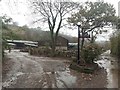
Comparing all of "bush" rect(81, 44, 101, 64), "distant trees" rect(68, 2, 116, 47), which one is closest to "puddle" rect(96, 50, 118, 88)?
"bush" rect(81, 44, 101, 64)

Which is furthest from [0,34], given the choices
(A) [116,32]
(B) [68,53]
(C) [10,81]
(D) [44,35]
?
(D) [44,35]

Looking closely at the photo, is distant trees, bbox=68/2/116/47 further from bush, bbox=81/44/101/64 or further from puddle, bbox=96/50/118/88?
bush, bbox=81/44/101/64

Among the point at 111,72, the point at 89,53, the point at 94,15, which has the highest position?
the point at 94,15

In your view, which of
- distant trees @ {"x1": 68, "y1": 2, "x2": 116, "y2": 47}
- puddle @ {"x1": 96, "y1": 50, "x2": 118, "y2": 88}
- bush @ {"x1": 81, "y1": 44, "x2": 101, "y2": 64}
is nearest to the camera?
puddle @ {"x1": 96, "y1": 50, "x2": 118, "y2": 88}

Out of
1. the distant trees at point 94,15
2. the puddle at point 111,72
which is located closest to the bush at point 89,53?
the puddle at point 111,72

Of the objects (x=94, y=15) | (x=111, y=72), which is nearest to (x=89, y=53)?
(x=111, y=72)

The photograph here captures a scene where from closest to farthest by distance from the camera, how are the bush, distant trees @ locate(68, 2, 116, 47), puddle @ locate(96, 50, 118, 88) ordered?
puddle @ locate(96, 50, 118, 88) < the bush < distant trees @ locate(68, 2, 116, 47)

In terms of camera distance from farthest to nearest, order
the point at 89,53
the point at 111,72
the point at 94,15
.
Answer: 1. the point at 94,15
2. the point at 89,53
3. the point at 111,72

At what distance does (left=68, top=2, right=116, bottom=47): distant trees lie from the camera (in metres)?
16.2

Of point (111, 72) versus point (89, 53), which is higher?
point (89, 53)

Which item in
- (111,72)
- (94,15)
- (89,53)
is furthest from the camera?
(94,15)

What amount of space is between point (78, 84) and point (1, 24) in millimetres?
4844

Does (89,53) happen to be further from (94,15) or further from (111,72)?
(94,15)

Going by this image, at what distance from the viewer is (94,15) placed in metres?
16.7
